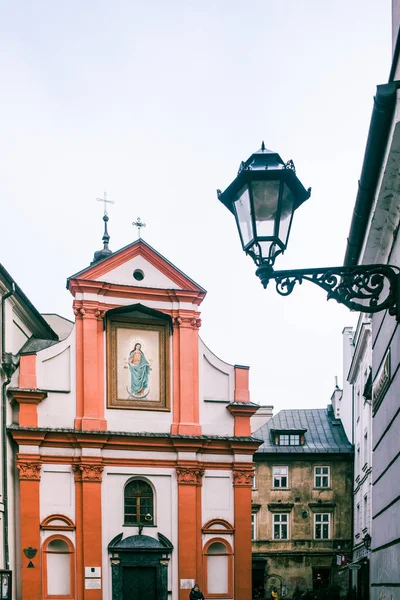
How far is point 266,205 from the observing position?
223 inches

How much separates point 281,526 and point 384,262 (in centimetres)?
4245

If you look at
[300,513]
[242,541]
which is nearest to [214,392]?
[242,541]

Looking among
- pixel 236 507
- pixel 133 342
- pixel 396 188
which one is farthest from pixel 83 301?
pixel 396 188

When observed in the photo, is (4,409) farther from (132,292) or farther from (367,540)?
(367,540)

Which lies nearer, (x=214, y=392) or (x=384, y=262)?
(x=384, y=262)

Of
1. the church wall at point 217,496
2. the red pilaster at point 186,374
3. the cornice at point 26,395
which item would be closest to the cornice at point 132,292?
the red pilaster at point 186,374

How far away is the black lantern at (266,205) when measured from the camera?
563cm

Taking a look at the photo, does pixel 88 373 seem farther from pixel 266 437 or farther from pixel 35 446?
pixel 266 437

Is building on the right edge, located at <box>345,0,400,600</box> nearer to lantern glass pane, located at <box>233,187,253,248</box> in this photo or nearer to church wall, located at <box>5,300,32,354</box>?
lantern glass pane, located at <box>233,187,253,248</box>

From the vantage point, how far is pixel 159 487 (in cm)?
3400

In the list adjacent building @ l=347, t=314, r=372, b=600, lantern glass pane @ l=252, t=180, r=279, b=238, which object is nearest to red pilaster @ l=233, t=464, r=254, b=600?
adjacent building @ l=347, t=314, r=372, b=600

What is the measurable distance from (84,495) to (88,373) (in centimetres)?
469

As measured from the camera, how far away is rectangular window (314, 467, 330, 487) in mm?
48562

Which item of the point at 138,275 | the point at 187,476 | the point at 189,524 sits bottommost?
the point at 189,524
